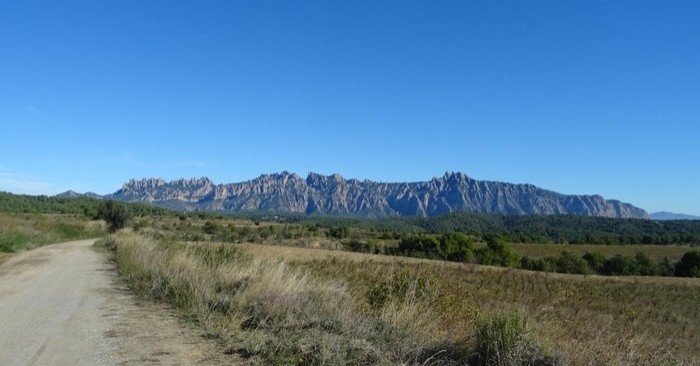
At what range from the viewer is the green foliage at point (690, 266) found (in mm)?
73375

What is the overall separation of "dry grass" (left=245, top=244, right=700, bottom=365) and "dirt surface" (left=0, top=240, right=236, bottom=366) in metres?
4.06

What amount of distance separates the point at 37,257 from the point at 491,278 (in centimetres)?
3565

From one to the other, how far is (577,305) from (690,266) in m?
57.0

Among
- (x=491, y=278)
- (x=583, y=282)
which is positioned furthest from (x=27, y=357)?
(x=583, y=282)

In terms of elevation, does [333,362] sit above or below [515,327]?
below

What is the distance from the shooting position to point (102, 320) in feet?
33.0

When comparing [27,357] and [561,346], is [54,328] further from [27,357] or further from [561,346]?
[561,346]

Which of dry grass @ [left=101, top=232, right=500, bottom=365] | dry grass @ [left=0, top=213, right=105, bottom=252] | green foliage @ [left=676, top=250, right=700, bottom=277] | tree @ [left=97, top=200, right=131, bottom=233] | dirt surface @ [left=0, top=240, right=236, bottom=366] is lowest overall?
green foliage @ [left=676, top=250, right=700, bottom=277]

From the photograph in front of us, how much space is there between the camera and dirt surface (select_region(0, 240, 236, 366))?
7.25 meters

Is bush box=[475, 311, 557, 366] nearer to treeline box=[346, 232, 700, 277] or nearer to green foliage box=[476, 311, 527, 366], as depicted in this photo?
green foliage box=[476, 311, 527, 366]

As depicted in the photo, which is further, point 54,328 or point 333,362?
point 54,328

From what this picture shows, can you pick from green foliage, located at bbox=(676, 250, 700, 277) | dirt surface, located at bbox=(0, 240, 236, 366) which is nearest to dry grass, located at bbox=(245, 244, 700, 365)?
dirt surface, located at bbox=(0, 240, 236, 366)

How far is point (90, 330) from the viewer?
9.12 metres

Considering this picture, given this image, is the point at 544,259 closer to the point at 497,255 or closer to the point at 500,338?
the point at 497,255
